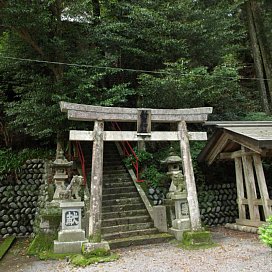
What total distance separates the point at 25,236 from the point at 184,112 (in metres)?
6.47

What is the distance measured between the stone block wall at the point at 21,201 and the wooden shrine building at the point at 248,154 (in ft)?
19.2

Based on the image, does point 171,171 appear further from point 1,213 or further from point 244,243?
point 1,213

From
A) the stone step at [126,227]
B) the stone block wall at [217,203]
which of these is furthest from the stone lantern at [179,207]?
the stone block wall at [217,203]

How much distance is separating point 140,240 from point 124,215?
1.14 m

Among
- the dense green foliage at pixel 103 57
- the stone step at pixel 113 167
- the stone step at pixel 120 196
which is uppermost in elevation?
the dense green foliage at pixel 103 57

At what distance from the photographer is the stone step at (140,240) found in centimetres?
685

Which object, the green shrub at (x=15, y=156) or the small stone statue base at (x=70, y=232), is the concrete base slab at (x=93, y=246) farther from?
the green shrub at (x=15, y=156)

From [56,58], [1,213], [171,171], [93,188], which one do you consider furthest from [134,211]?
[56,58]

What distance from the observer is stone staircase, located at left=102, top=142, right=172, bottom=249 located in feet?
23.6

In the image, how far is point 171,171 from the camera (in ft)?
28.1

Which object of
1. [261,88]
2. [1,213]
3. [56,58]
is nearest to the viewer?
[1,213]

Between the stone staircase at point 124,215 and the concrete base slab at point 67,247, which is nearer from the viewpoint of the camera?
the concrete base slab at point 67,247

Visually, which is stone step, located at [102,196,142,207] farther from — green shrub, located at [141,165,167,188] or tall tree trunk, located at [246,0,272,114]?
tall tree trunk, located at [246,0,272,114]

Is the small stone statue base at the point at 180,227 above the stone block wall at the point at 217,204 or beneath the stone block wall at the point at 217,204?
beneath
